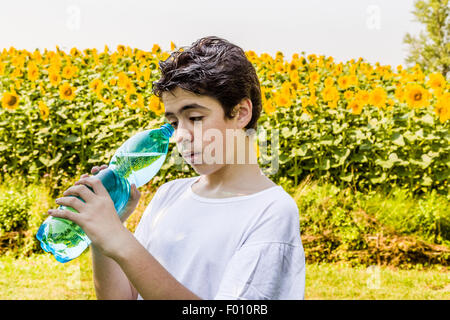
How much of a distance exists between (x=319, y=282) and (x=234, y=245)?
2.89 meters

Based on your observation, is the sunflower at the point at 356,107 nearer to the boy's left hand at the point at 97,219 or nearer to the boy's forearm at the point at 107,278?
the boy's forearm at the point at 107,278

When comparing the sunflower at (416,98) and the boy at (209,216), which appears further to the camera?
the sunflower at (416,98)

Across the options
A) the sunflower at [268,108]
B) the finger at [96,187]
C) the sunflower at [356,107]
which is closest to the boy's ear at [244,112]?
the finger at [96,187]

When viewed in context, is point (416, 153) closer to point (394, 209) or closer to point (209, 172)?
point (394, 209)

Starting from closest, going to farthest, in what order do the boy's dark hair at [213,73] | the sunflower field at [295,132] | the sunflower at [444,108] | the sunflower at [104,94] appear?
the boy's dark hair at [213,73] < the sunflower at [444,108] < the sunflower field at [295,132] < the sunflower at [104,94]

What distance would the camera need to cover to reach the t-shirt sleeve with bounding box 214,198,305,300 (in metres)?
1.05

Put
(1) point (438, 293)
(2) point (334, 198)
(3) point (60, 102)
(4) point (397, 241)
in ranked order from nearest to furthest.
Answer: (1) point (438, 293), (4) point (397, 241), (2) point (334, 198), (3) point (60, 102)

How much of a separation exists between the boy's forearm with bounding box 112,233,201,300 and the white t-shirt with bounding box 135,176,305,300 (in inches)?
5.0

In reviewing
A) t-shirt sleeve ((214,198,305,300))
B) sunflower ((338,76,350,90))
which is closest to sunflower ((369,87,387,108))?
sunflower ((338,76,350,90))

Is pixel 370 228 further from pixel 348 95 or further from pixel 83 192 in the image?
pixel 83 192

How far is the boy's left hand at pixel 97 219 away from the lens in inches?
37.8

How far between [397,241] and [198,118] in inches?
140
